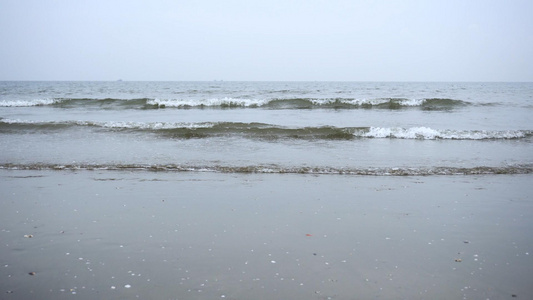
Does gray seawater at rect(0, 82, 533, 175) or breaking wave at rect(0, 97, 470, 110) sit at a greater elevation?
breaking wave at rect(0, 97, 470, 110)

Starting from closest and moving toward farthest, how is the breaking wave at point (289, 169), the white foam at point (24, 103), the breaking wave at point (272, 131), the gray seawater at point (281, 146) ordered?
the breaking wave at point (289, 169)
the gray seawater at point (281, 146)
the breaking wave at point (272, 131)
the white foam at point (24, 103)

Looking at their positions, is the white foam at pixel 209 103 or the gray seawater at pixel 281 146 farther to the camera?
the white foam at pixel 209 103

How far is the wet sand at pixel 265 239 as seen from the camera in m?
3.51

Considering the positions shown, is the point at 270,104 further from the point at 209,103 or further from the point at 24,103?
the point at 24,103

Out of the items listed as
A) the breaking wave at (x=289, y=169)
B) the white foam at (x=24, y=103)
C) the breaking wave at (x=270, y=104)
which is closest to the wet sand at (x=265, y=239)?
the breaking wave at (x=289, y=169)

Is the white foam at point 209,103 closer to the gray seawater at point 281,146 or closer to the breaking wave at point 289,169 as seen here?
the gray seawater at point 281,146

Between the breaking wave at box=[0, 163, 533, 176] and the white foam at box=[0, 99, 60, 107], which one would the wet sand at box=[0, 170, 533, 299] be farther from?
the white foam at box=[0, 99, 60, 107]

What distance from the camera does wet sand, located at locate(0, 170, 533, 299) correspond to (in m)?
3.51

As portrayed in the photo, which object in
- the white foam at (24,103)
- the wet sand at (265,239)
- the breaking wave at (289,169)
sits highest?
the white foam at (24,103)

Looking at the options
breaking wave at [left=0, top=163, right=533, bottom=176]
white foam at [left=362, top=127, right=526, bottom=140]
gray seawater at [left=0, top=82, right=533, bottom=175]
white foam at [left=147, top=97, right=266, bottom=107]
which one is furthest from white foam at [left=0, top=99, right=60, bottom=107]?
white foam at [left=362, top=127, right=526, bottom=140]

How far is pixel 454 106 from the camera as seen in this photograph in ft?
85.8

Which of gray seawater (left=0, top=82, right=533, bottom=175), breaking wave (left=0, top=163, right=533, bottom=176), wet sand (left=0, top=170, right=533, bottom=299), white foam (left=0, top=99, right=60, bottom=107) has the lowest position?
wet sand (left=0, top=170, right=533, bottom=299)

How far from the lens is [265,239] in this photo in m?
4.60

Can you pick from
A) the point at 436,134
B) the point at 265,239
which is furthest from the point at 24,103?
the point at 265,239
